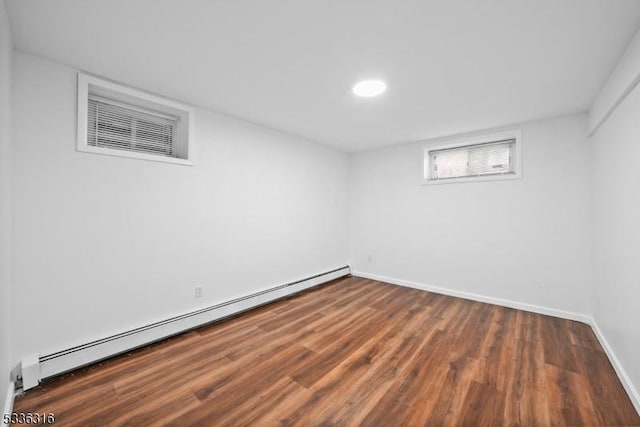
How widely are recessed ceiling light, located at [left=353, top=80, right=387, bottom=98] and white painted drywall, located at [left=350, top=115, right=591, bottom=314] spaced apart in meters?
1.97

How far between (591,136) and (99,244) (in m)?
5.00

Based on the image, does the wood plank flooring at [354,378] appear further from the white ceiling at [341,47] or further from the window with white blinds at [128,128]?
the white ceiling at [341,47]

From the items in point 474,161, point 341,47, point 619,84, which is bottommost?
point 474,161

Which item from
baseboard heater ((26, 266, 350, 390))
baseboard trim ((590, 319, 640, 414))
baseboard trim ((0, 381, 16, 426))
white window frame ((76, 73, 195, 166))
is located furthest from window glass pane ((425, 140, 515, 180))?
baseboard trim ((0, 381, 16, 426))

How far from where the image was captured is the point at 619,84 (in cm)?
182

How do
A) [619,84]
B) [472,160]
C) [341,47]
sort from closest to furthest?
1. [341,47]
2. [619,84]
3. [472,160]

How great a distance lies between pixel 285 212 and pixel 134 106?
2085 mm

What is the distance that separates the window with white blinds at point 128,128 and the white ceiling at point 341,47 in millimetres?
280

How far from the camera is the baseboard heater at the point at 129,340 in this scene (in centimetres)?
174

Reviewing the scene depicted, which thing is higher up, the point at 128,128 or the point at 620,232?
the point at 128,128

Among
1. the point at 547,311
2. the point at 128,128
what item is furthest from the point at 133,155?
the point at 547,311

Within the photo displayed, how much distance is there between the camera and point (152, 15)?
1.43 metres

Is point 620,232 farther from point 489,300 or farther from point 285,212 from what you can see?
point 285,212

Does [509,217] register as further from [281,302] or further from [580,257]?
[281,302]
